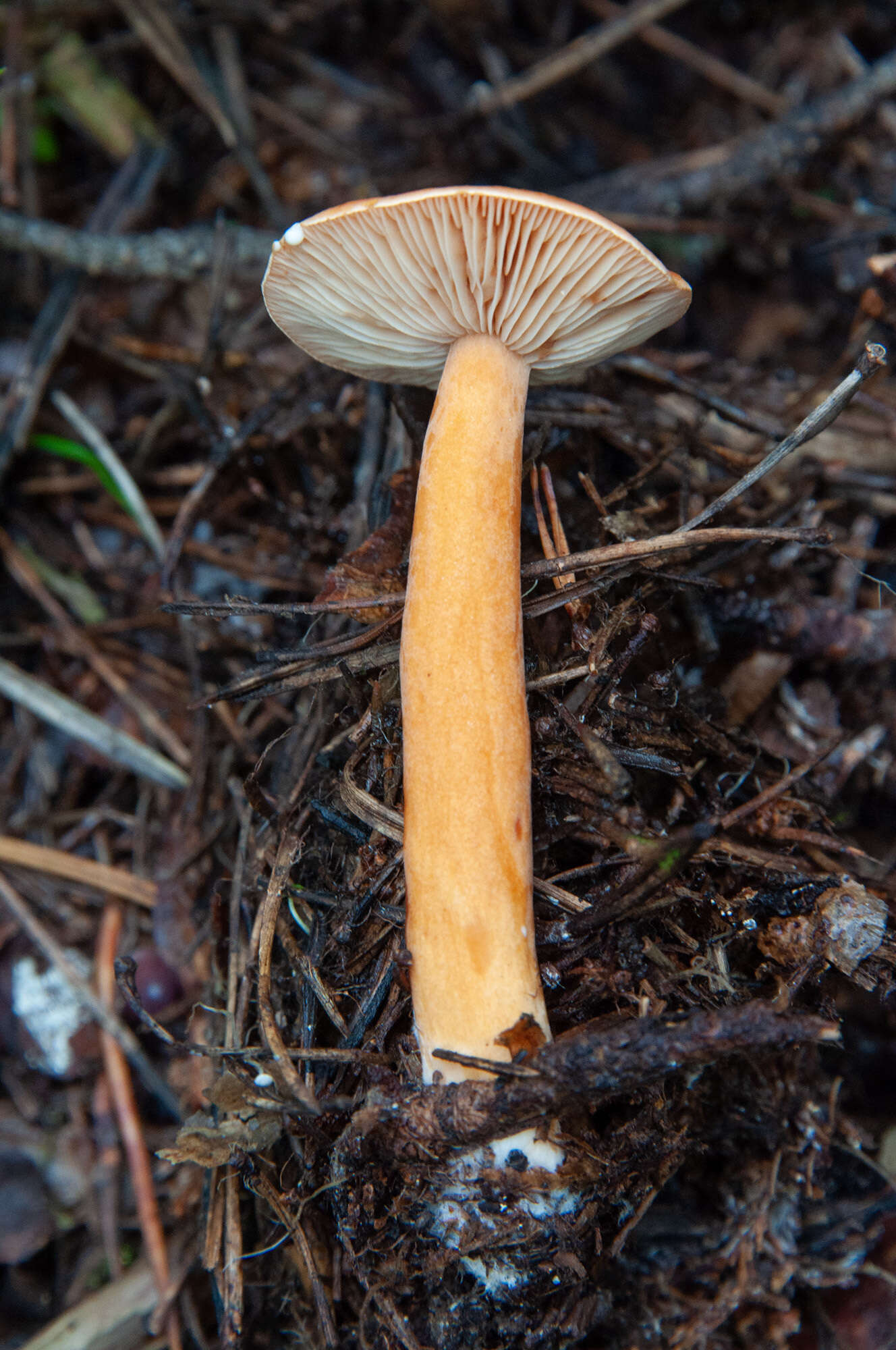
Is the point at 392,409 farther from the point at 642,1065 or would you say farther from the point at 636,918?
the point at 642,1065

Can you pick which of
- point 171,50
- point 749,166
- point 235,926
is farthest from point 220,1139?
point 171,50

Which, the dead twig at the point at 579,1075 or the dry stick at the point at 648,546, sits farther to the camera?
the dry stick at the point at 648,546

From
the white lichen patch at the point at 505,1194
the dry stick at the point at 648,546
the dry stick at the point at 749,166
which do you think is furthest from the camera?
the dry stick at the point at 749,166

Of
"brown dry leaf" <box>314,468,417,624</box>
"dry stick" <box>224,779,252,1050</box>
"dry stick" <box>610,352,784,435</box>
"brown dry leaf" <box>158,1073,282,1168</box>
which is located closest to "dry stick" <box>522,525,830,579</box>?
"brown dry leaf" <box>314,468,417,624</box>

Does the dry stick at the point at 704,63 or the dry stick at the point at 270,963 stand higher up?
the dry stick at the point at 704,63

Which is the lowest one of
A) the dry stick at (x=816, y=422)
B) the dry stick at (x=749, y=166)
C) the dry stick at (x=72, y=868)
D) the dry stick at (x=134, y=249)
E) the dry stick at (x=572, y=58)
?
the dry stick at (x=72, y=868)

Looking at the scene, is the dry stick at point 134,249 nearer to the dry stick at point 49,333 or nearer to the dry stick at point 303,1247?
the dry stick at point 49,333

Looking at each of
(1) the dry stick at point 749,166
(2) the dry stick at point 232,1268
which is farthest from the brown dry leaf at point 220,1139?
(1) the dry stick at point 749,166
